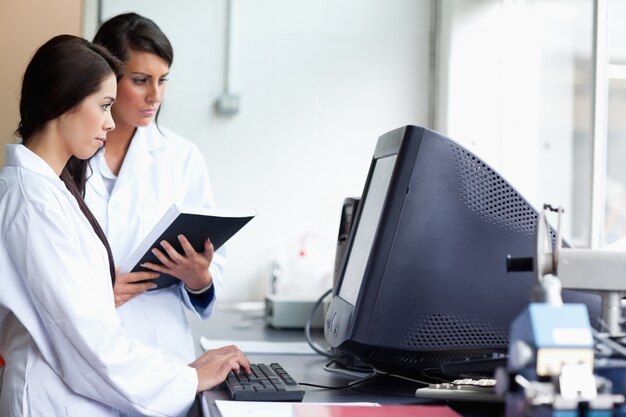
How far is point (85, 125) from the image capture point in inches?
56.4

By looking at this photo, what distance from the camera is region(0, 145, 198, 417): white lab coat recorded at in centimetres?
125

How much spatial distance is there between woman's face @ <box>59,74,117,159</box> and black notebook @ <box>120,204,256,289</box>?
194mm

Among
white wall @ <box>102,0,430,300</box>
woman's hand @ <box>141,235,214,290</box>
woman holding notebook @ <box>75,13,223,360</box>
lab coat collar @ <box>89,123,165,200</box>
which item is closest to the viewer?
woman's hand @ <box>141,235,214,290</box>

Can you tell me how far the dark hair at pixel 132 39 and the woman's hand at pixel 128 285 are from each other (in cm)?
60

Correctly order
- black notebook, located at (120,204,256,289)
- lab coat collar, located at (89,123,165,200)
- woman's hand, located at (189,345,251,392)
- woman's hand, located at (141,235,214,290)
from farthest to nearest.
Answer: lab coat collar, located at (89,123,165,200) → woman's hand, located at (141,235,214,290) → black notebook, located at (120,204,256,289) → woman's hand, located at (189,345,251,392)

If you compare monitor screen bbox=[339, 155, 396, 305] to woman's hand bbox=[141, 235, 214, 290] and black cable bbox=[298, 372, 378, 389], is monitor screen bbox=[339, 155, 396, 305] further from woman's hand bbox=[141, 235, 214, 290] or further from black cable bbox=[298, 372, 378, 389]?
woman's hand bbox=[141, 235, 214, 290]

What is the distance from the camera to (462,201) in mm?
1283

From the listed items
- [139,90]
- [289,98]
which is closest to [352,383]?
[139,90]

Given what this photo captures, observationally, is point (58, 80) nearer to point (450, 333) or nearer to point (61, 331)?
point (61, 331)

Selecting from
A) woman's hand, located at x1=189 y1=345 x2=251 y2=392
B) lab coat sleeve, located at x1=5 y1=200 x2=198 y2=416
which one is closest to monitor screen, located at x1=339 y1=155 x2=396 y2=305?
woman's hand, located at x1=189 y1=345 x2=251 y2=392

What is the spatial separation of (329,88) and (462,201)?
6.56 feet

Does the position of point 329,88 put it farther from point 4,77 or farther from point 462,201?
point 462,201

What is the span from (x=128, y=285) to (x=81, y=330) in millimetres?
468

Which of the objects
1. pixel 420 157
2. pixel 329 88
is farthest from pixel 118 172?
pixel 329 88
